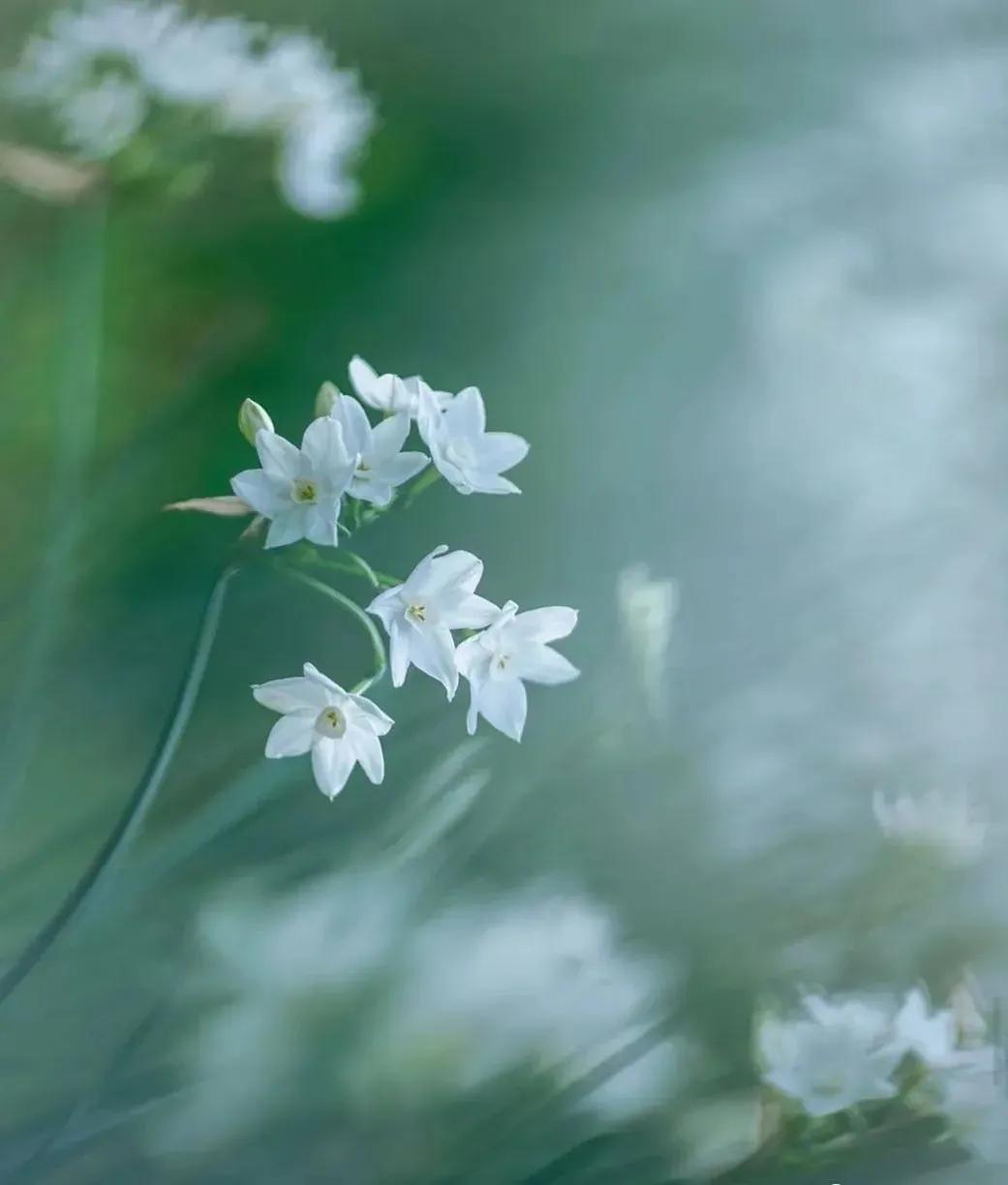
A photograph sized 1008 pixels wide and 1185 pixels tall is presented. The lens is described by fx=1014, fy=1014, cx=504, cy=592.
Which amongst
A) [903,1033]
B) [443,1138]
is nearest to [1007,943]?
[903,1033]

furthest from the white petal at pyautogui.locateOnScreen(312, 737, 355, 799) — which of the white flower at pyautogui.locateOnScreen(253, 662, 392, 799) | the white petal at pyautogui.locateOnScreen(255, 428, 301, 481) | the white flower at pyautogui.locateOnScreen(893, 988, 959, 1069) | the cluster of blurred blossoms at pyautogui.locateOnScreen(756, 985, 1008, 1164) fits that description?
the white flower at pyautogui.locateOnScreen(893, 988, 959, 1069)

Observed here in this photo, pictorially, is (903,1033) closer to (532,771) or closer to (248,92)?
(532,771)

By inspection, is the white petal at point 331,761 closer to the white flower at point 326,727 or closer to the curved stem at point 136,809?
the white flower at point 326,727

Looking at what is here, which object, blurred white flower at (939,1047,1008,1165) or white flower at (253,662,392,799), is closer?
white flower at (253,662,392,799)

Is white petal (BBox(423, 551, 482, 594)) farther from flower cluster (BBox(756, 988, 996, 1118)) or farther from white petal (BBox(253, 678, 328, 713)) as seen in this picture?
flower cluster (BBox(756, 988, 996, 1118))

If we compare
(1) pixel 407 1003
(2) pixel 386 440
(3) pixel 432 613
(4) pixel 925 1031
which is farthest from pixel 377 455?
(4) pixel 925 1031

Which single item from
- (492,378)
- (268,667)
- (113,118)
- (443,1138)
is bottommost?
(443,1138)

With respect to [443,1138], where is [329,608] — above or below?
above
